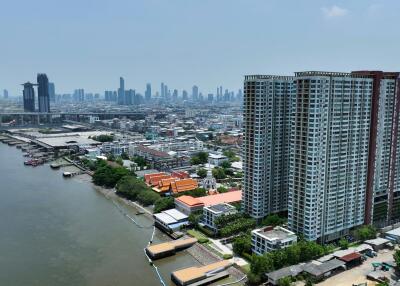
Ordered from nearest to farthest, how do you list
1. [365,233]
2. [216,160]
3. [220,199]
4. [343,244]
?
[343,244] → [365,233] → [220,199] → [216,160]

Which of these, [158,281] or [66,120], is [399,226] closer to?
[158,281]

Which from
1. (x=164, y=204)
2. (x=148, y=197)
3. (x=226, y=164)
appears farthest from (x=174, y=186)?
(x=226, y=164)

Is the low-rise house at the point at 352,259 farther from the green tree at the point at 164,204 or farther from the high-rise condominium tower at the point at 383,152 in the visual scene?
the green tree at the point at 164,204

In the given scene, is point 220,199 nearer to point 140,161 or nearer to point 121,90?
point 140,161

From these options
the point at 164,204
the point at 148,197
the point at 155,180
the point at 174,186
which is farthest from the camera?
the point at 155,180

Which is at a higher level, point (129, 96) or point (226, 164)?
point (129, 96)

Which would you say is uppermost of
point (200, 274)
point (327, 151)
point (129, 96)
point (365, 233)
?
point (129, 96)
